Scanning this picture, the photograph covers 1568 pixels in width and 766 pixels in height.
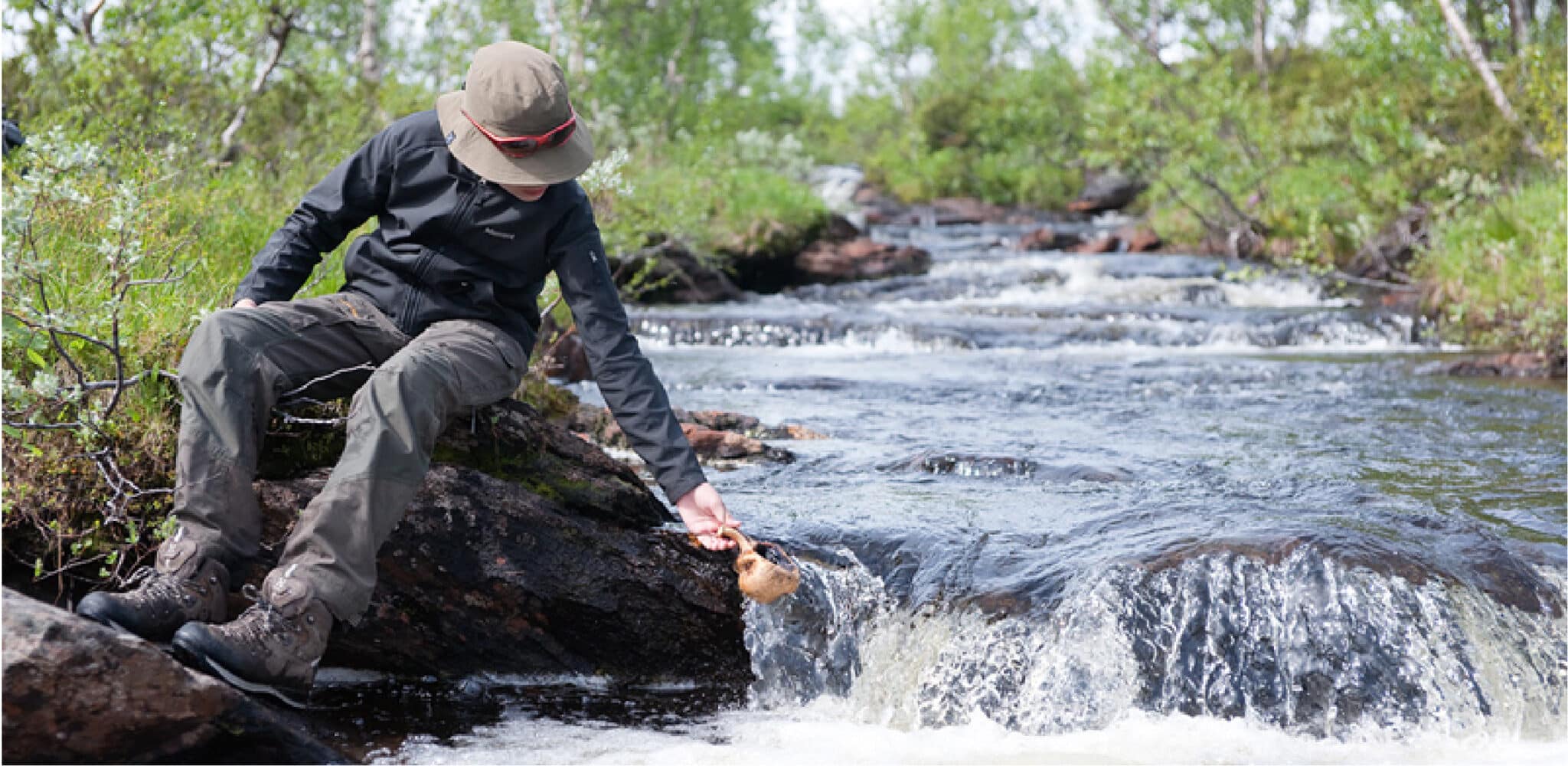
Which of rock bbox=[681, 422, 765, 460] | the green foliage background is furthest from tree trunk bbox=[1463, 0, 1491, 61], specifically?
rock bbox=[681, 422, 765, 460]

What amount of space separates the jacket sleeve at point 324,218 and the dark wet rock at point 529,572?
637mm

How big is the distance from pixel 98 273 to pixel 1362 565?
4689 millimetres

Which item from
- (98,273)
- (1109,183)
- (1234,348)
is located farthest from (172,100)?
(1109,183)

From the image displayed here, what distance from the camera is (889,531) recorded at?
18.3 feet

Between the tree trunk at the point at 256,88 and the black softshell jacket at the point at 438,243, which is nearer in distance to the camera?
the black softshell jacket at the point at 438,243

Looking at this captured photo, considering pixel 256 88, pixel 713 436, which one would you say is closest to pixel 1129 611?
pixel 713 436

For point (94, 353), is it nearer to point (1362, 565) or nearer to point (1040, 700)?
point (1040, 700)

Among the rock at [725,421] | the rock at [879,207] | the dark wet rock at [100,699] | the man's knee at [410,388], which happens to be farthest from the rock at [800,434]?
the rock at [879,207]

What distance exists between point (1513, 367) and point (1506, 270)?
1837 millimetres

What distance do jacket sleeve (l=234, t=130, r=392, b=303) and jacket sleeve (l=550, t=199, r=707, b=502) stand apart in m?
0.62

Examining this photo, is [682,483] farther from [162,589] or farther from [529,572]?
[162,589]

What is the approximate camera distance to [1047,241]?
26.0 m

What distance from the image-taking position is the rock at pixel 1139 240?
24.3 metres

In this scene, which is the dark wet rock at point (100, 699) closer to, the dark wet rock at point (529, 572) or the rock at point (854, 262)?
the dark wet rock at point (529, 572)
